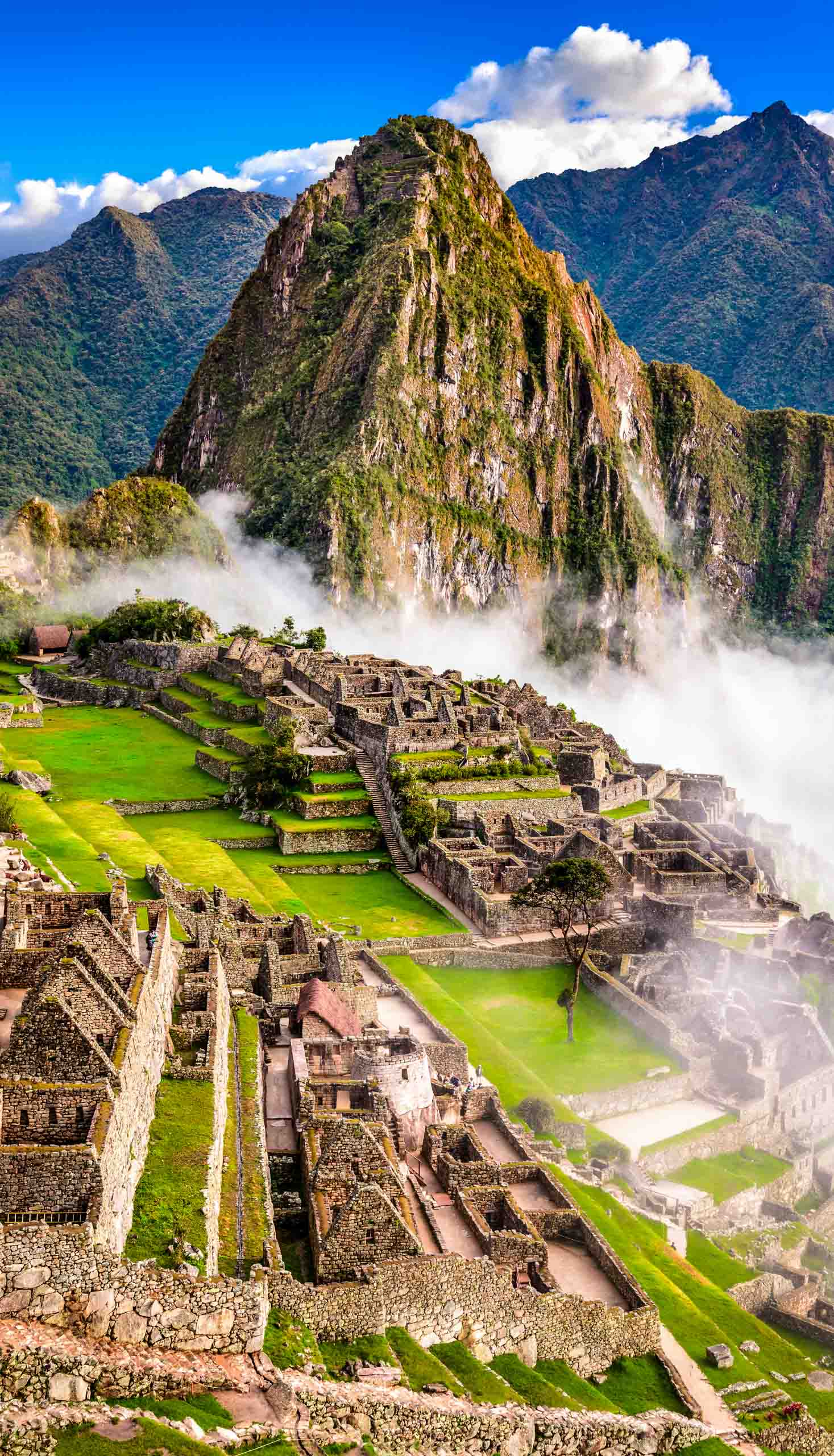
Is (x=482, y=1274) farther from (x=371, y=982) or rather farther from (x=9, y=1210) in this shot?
(x=371, y=982)

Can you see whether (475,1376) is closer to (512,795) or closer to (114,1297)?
(114,1297)

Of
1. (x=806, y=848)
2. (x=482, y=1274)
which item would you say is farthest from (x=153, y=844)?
(x=806, y=848)

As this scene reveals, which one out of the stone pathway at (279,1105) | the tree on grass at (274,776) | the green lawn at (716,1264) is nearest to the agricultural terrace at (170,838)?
the tree on grass at (274,776)

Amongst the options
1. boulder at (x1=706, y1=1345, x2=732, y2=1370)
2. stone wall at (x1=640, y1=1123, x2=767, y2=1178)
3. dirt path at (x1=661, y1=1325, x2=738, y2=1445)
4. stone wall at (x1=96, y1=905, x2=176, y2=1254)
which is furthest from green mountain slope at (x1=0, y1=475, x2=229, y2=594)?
boulder at (x1=706, y1=1345, x2=732, y2=1370)

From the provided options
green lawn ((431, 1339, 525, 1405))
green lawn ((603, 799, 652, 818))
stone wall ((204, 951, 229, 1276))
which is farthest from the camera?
green lawn ((603, 799, 652, 818))

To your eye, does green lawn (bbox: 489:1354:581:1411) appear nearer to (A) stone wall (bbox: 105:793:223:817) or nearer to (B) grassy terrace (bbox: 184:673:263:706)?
(A) stone wall (bbox: 105:793:223:817)

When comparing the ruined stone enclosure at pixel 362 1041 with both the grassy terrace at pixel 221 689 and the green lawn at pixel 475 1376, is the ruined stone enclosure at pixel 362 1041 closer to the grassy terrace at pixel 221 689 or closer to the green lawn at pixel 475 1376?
the green lawn at pixel 475 1376
